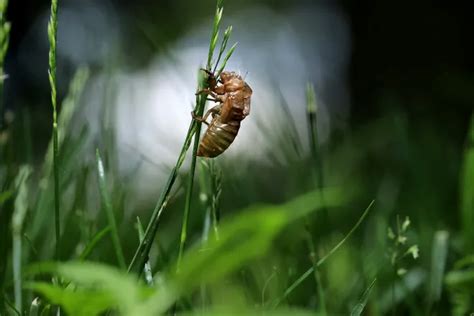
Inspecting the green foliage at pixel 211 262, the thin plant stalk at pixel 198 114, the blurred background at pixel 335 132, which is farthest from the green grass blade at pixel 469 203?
the green foliage at pixel 211 262

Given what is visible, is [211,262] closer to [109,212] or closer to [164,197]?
[164,197]

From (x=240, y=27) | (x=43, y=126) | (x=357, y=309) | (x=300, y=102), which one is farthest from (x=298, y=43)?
(x=357, y=309)

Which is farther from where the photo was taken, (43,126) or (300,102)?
(300,102)

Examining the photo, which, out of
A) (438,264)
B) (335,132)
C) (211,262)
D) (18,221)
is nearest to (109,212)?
(18,221)

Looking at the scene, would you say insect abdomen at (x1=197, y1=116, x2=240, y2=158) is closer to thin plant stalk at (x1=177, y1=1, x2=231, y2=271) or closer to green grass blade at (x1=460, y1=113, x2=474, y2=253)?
thin plant stalk at (x1=177, y1=1, x2=231, y2=271)

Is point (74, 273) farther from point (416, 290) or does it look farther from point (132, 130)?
point (132, 130)
